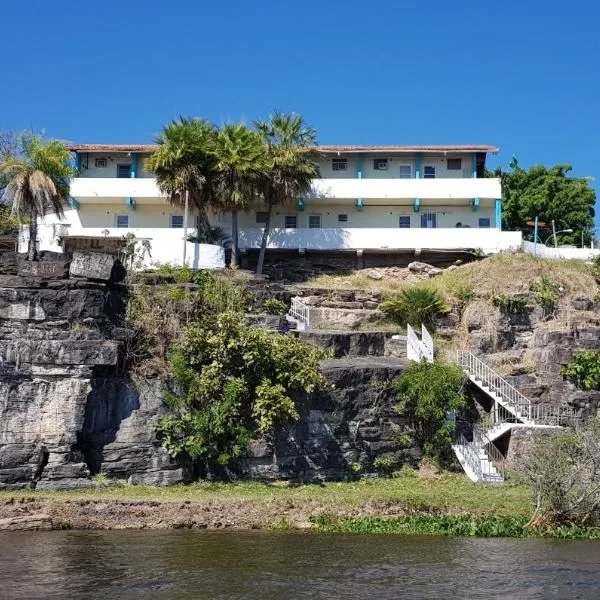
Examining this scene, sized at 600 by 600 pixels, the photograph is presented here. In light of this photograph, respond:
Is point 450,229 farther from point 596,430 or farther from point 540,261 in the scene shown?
point 596,430

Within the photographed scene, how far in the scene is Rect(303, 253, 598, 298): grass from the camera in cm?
3688

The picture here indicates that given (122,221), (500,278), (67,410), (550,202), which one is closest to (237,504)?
(67,410)

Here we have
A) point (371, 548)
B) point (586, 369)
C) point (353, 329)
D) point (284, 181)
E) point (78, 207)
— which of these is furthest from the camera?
point (78, 207)

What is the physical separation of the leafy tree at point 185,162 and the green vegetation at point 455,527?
19255 mm

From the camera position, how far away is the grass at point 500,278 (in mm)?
36875

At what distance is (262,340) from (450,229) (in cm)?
1677

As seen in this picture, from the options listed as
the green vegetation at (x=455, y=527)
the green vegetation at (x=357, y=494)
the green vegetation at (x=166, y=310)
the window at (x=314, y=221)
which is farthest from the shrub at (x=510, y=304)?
the green vegetation at (x=455, y=527)

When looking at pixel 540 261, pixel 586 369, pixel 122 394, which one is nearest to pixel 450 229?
pixel 540 261

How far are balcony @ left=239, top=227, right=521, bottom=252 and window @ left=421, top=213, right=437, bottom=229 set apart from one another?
1732mm

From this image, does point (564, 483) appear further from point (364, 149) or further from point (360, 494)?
point (364, 149)

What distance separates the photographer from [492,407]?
99.5 ft

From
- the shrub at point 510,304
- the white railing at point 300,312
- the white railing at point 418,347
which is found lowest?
the white railing at point 418,347

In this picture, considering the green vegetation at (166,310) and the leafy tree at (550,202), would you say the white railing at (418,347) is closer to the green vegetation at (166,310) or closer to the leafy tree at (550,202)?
the green vegetation at (166,310)

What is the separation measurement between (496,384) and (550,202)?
27.1 meters
